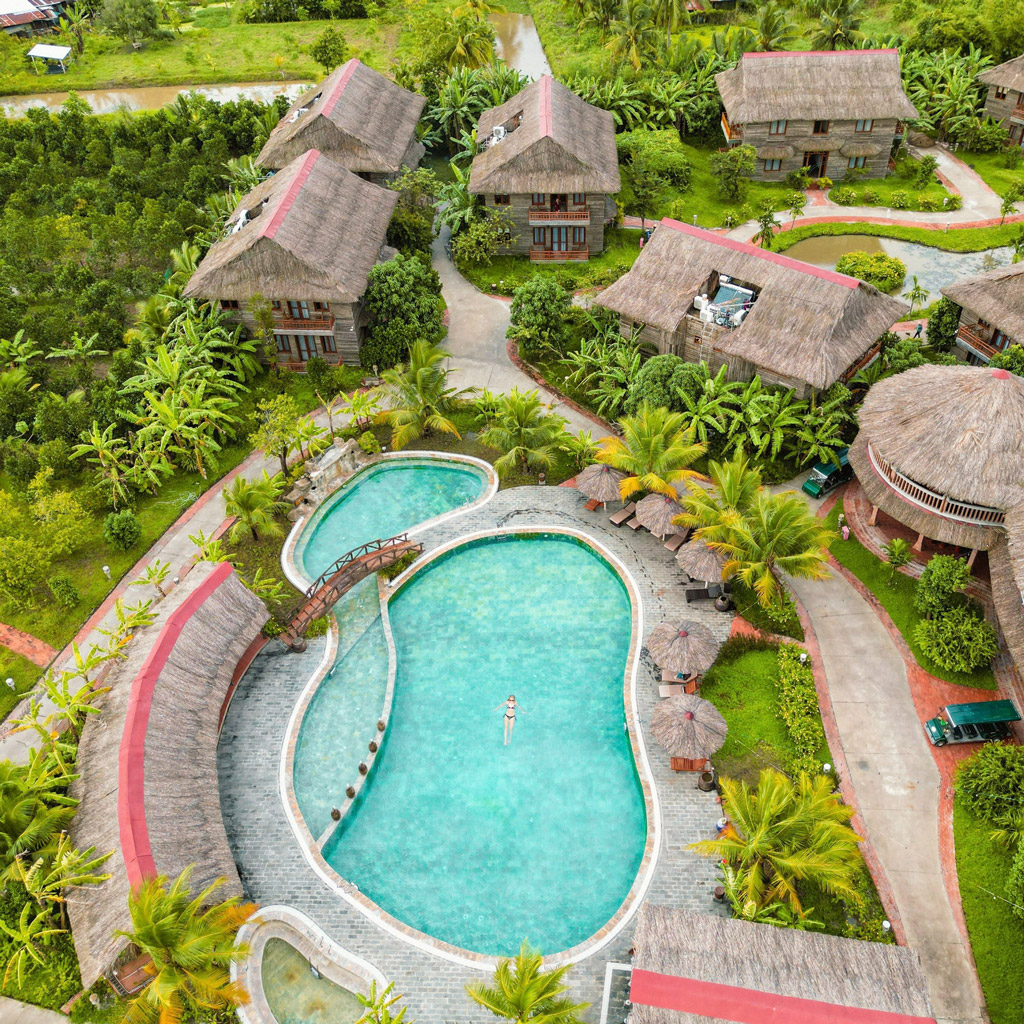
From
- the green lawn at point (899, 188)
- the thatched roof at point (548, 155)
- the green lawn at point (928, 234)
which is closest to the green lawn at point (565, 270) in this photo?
the thatched roof at point (548, 155)

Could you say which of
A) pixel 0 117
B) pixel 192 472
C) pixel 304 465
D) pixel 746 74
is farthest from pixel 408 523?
pixel 0 117

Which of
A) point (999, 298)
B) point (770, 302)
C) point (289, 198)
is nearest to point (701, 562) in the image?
point (770, 302)

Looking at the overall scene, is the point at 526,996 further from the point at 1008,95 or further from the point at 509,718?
the point at 1008,95

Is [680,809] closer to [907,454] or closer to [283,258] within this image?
[907,454]

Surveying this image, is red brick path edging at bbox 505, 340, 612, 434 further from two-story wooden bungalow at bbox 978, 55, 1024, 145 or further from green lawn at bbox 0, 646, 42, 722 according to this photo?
two-story wooden bungalow at bbox 978, 55, 1024, 145

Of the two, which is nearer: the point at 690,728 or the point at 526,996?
the point at 526,996

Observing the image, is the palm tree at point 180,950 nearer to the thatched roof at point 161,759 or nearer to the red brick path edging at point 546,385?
the thatched roof at point 161,759

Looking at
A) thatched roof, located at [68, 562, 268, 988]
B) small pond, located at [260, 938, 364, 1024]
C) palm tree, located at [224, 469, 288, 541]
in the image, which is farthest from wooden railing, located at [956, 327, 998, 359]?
small pond, located at [260, 938, 364, 1024]
